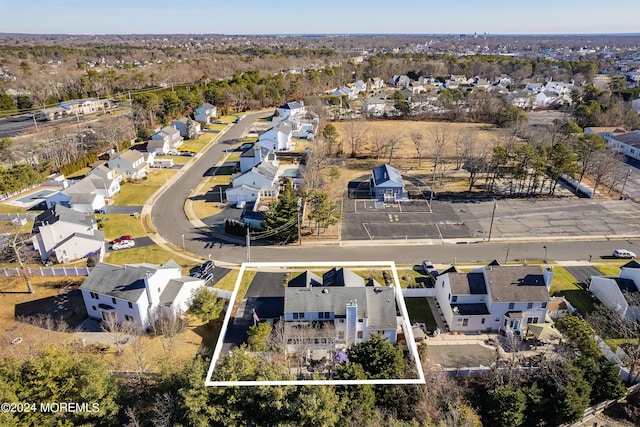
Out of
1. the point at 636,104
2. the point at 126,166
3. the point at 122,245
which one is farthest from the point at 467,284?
the point at 636,104

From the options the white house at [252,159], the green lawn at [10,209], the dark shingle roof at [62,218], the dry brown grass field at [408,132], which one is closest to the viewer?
the dark shingle roof at [62,218]

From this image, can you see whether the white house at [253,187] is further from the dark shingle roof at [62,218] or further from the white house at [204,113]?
the white house at [204,113]

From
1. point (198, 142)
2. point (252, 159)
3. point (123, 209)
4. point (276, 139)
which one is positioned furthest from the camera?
point (198, 142)

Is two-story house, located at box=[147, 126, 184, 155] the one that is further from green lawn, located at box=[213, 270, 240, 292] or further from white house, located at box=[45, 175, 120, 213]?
green lawn, located at box=[213, 270, 240, 292]

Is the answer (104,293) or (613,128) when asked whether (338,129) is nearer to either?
(613,128)

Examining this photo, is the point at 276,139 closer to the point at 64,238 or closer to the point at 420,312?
the point at 64,238

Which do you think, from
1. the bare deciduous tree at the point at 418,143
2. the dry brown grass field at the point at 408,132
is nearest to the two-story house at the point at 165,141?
the dry brown grass field at the point at 408,132
